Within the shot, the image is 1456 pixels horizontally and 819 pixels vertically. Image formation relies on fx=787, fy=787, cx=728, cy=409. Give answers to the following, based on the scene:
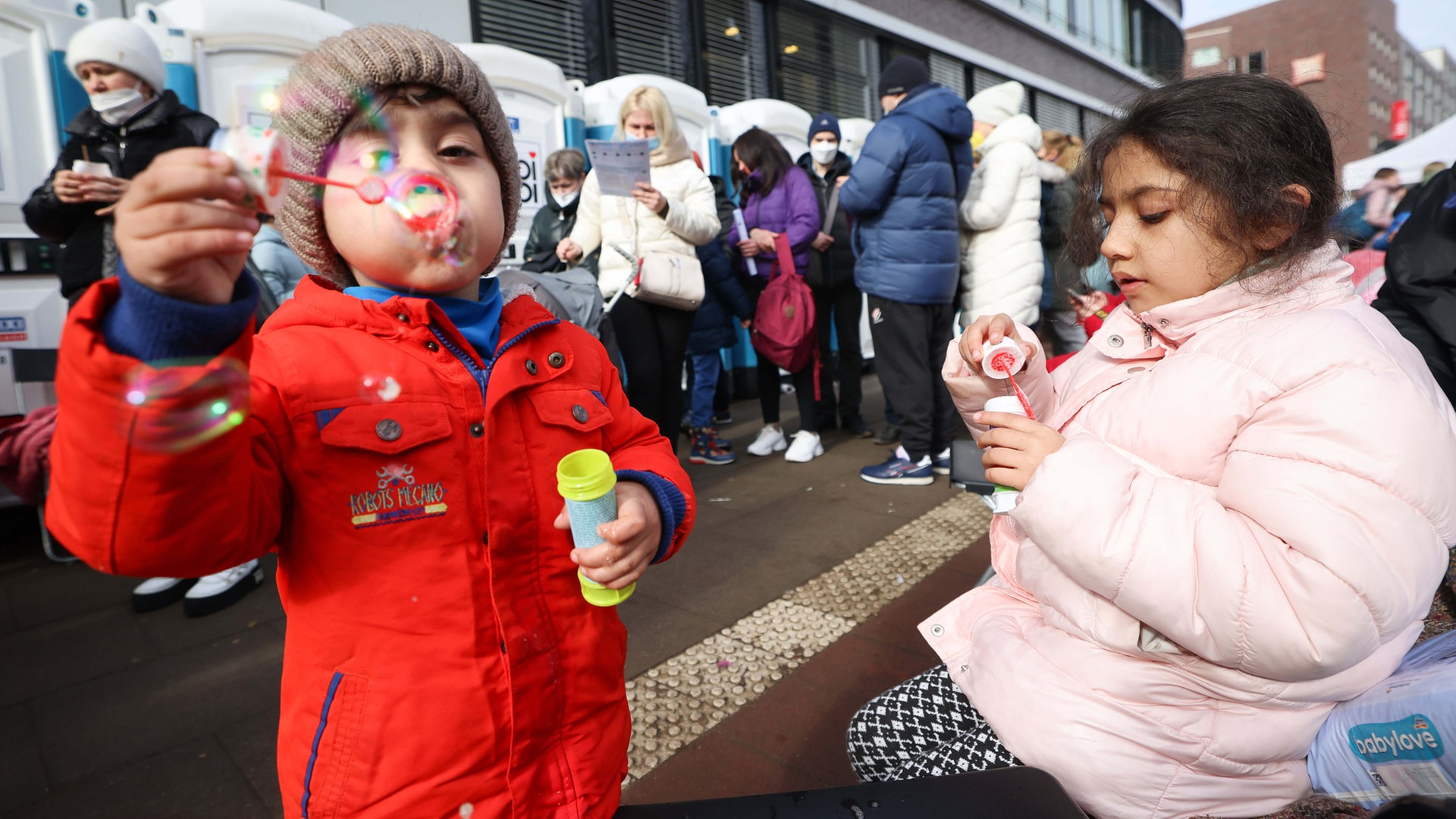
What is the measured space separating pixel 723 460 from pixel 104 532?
14.7ft

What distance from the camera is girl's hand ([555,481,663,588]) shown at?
0.95 meters

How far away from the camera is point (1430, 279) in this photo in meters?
1.72

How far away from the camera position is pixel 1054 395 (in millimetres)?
1637

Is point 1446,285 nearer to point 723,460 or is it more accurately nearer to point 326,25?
point 723,460

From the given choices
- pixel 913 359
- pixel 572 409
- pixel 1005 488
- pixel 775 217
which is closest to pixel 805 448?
pixel 913 359

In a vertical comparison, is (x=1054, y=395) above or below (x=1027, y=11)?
below

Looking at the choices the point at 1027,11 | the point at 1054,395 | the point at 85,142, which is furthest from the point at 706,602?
the point at 1027,11

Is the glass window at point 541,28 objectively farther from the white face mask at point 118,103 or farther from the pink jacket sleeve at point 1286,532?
the pink jacket sleeve at point 1286,532

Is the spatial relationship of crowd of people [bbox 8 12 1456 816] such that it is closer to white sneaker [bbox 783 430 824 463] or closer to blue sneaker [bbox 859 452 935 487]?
blue sneaker [bbox 859 452 935 487]

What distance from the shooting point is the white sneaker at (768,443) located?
532 centimetres

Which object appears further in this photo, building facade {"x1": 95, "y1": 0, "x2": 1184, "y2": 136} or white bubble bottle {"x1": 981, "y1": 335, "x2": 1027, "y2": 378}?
building facade {"x1": 95, "y1": 0, "x2": 1184, "y2": 136}

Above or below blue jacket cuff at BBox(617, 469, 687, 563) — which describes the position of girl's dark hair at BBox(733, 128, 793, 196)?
above

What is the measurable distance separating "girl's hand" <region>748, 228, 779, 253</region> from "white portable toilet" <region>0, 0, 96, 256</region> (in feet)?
11.5

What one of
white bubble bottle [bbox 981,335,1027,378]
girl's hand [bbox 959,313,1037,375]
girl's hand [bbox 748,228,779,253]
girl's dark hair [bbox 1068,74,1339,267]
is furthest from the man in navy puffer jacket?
girl's dark hair [bbox 1068,74,1339,267]
